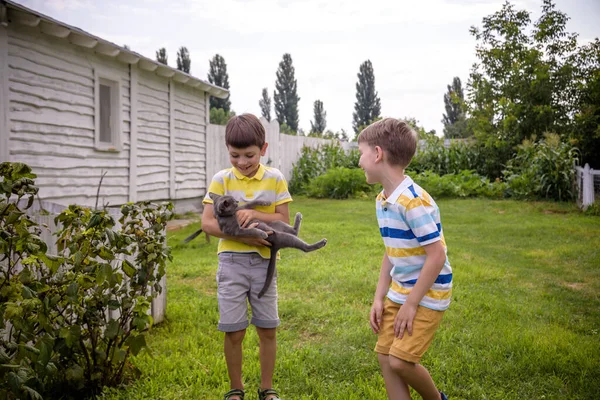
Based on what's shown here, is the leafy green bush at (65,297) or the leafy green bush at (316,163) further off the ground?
the leafy green bush at (316,163)

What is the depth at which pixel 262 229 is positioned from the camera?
2.44 metres

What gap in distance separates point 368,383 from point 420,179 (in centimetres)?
1174

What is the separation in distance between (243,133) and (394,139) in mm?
808

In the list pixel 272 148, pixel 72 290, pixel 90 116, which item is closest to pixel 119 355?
pixel 72 290

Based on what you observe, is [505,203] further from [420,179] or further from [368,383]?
[368,383]

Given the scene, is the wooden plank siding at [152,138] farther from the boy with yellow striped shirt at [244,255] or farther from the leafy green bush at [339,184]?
the boy with yellow striped shirt at [244,255]

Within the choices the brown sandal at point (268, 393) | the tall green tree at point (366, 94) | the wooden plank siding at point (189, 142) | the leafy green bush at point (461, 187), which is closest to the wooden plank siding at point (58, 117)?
the wooden plank siding at point (189, 142)

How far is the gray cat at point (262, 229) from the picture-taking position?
93.0 inches

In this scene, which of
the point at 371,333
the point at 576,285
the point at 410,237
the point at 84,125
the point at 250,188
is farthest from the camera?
the point at 84,125

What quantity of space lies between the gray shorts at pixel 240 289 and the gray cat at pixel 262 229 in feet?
0.24

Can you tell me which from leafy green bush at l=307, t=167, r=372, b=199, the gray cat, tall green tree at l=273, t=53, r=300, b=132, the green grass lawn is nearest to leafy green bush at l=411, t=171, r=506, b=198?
leafy green bush at l=307, t=167, r=372, b=199

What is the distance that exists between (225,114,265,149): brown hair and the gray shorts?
1.98ft

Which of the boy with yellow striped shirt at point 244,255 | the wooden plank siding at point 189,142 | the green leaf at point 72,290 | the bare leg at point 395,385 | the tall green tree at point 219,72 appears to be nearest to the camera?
the bare leg at point 395,385

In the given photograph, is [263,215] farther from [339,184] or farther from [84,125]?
[339,184]
